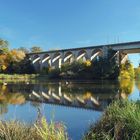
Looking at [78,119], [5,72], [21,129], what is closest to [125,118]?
[21,129]

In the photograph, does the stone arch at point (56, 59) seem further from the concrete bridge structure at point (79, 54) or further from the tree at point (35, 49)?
the tree at point (35, 49)

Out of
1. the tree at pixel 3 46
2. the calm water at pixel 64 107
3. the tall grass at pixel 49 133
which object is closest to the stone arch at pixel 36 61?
the tree at pixel 3 46

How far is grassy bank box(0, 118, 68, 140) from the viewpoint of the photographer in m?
5.16

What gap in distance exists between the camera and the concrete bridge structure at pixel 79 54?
77.8 metres

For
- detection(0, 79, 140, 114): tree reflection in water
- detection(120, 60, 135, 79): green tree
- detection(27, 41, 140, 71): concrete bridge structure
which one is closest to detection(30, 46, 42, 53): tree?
detection(27, 41, 140, 71): concrete bridge structure

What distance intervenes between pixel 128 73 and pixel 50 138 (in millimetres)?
73873

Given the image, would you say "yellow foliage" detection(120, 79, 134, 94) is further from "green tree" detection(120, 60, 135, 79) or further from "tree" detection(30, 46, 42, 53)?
"tree" detection(30, 46, 42, 53)

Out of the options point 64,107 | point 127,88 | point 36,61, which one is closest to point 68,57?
point 36,61

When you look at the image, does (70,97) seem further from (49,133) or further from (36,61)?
(36,61)

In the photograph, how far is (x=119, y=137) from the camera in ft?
23.8

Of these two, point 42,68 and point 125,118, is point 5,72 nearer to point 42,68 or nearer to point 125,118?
point 42,68

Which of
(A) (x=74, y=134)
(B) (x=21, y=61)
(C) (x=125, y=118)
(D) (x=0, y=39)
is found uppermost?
(D) (x=0, y=39)

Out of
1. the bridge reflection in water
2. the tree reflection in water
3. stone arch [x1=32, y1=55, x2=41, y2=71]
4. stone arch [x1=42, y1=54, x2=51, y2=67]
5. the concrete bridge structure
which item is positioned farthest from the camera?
stone arch [x1=42, y1=54, x2=51, y2=67]

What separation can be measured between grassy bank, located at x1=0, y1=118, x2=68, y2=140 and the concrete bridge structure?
70007mm
